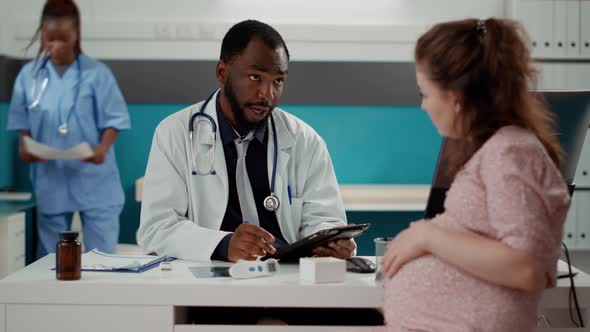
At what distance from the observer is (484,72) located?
4.44ft

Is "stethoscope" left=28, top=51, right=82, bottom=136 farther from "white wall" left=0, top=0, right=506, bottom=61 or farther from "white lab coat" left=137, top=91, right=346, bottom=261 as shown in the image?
"white lab coat" left=137, top=91, right=346, bottom=261

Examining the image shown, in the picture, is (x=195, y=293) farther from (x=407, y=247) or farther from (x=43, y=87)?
(x=43, y=87)

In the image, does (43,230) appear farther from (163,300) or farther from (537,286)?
(537,286)

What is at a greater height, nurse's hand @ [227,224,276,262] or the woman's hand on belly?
the woman's hand on belly

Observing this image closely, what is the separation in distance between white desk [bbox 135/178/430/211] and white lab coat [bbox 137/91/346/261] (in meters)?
1.47

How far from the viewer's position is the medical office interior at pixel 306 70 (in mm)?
4148

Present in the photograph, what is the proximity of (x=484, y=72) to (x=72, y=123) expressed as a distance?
2.96 metres

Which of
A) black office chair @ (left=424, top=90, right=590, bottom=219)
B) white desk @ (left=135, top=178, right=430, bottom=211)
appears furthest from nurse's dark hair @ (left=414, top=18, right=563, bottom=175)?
white desk @ (left=135, top=178, right=430, bottom=211)

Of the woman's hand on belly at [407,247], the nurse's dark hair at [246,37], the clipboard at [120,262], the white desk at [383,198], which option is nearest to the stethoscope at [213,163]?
the nurse's dark hair at [246,37]

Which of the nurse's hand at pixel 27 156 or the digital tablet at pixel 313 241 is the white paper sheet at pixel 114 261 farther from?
the nurse's hand at pixel 27 156

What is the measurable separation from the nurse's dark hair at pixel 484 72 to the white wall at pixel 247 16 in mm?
2798

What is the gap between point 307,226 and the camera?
2195 millimetres

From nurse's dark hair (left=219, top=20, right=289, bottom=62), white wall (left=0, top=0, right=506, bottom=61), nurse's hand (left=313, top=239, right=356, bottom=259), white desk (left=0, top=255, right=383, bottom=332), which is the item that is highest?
white wall (left=0, top=0, right=506, bottom=61)

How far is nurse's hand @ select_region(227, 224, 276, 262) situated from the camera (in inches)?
70.7
